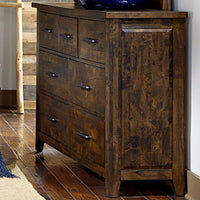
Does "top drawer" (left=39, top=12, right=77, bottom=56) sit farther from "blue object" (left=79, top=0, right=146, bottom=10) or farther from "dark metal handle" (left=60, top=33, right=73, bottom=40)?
"blue object" (left=79, top=0, right=146, bottom=10)

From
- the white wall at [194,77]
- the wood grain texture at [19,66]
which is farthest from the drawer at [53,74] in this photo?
the wood grain texture at [19,66]

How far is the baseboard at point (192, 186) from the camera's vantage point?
8.04 ft

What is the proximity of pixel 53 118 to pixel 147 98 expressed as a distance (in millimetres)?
854

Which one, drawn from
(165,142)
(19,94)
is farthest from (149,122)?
(19,94)

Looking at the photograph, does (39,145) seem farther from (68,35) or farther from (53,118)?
(68,35)

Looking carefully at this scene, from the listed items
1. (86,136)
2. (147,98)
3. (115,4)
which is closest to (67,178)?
(86,136)

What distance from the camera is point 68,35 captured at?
9.41ft

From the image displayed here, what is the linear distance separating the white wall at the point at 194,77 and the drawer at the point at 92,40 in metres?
0.41

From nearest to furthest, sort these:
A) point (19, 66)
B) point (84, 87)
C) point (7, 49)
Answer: point (84, 87), point (19, 66), point (7, 49)

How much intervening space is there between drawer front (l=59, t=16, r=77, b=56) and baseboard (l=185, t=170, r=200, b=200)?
2.87 ft

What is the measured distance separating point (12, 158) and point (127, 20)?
127cm

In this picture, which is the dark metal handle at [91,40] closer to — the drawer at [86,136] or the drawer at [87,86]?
the drawer at [87,86]

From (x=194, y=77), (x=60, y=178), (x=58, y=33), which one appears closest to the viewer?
(x=194, y=77)

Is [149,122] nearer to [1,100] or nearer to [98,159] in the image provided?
[98,159]
